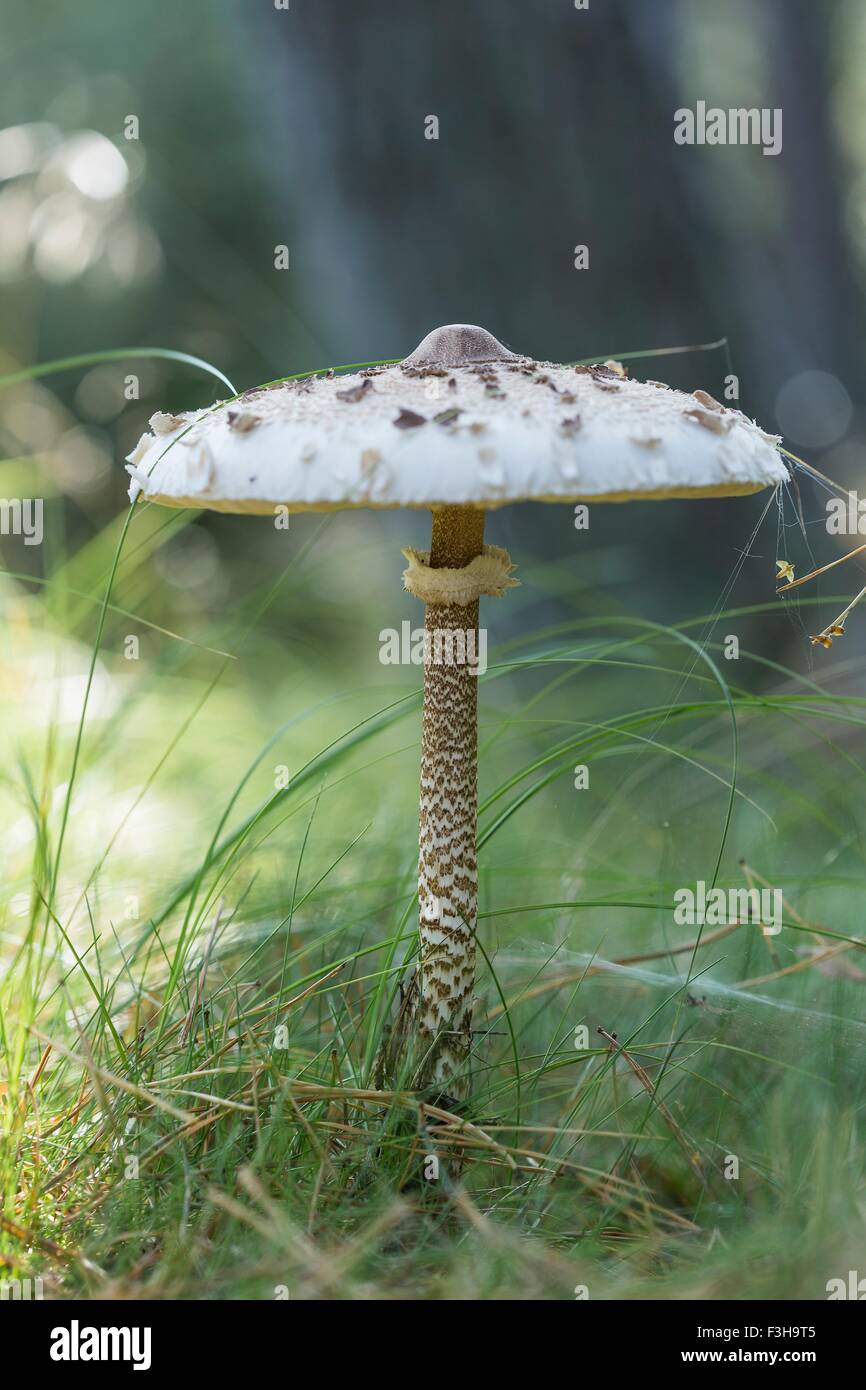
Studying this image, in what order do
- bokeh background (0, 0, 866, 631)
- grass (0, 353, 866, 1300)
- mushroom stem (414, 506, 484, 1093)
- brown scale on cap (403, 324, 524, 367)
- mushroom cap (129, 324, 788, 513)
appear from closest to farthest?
→ mushroom cap (129, 324, 788, 513), grass (0, 353, 866, 1300), brown scale on cap (403, 324, 524, 367), mushroom stem (414, 506, 484, 1093), bokeh background (0, 0, 866, 631)

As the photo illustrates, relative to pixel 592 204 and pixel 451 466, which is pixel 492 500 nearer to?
pixel 451 466

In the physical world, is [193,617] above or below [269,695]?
above

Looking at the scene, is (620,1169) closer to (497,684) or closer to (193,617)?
(497,684)

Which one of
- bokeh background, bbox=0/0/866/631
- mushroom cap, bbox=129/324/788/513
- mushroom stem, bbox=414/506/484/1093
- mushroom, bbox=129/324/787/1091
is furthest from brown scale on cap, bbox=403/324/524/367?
bokeh background, bbox=0/0/866/631

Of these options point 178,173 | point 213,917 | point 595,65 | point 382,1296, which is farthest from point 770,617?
point 178,173

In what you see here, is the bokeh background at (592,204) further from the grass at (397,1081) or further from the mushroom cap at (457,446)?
the mushroom cap at (457,446)

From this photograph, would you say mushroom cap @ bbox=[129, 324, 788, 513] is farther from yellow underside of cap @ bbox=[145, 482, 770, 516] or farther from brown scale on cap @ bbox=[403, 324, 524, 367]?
brown scale on cap @ bbox=[403, 324, 524, 367]
